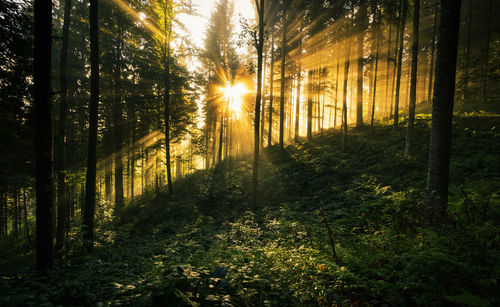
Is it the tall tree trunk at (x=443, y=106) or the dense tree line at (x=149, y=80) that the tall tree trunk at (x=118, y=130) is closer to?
the dense tree line at (x=149, y=80)

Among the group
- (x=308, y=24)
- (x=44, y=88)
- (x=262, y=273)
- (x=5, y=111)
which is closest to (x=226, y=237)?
(x=262, y=273)

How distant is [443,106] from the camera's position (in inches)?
204

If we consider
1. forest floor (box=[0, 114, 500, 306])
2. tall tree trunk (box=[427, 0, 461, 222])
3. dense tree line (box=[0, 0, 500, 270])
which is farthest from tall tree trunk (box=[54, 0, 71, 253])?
tall tree trunk (box=[427, 0, 461, 222])

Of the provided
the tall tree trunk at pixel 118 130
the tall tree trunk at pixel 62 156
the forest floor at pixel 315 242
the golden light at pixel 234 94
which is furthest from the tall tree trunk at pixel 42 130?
the golden light at pixel 234 94

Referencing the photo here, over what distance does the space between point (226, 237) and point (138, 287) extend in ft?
17.3

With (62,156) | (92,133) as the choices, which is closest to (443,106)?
(92,133)

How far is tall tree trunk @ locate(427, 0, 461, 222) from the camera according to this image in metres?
5.02

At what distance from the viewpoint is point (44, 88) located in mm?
4812

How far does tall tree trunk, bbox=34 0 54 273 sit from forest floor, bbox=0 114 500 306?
686 millimetres

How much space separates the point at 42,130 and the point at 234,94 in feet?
69.2

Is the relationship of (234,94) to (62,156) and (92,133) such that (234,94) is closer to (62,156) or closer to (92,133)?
(92,133)

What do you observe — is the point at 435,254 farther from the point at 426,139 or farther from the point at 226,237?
the point at 426,139

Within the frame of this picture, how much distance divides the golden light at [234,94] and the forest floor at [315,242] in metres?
12.1

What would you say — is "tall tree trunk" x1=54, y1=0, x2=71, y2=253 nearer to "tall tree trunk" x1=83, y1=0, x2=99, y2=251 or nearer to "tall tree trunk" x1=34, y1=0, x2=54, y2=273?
"tall tree trunk" x1=83, y1=0, x2=99, y2=251
